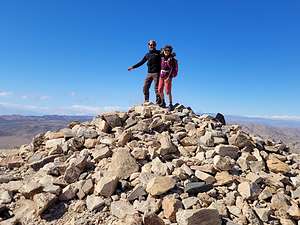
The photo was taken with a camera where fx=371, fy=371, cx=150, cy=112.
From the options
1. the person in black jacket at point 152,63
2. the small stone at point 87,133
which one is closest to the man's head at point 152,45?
the person in black jacket at point 152,63

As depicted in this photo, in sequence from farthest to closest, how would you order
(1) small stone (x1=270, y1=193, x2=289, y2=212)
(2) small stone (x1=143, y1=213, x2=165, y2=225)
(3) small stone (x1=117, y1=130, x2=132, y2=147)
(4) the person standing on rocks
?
(4) the person standing on rocks
(3) small stone (x1=117, y1=130, x2=132, y2=147)
(1) small stone (x1=270, y1=193, x2=289, y2=212)
(2) small stone (x1=143, y1=213, x2=165, y2=225)

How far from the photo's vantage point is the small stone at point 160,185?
974 cm

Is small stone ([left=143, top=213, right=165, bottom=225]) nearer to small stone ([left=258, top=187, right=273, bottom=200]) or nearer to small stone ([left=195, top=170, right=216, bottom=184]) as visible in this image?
small stone ([left=195, top=170, right=216, bottom=184])

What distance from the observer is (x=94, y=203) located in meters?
9.70

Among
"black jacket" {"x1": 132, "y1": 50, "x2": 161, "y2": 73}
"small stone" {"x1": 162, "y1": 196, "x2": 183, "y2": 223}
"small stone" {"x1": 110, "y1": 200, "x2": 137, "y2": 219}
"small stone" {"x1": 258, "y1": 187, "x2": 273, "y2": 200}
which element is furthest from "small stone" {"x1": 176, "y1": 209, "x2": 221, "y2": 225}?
"black jacket" {"x1": 132, "y1": 50, "x2": 161, "y2": 73}

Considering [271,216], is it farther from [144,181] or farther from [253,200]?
[144,181]

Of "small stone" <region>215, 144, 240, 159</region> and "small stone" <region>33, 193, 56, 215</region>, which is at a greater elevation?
"small stone" <region>215, 144, 240, 159</region>

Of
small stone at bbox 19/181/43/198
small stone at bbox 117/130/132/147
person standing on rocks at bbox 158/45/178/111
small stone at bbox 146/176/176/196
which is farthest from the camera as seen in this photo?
person standing on rocks at bbox 158/45/178/111

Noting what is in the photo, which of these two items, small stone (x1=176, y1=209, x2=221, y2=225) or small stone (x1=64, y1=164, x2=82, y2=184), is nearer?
small stone (x1=176, y1=209, x2=221, y2=225)

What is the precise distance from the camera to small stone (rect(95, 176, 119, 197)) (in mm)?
10023

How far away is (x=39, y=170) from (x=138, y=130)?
3829 mm

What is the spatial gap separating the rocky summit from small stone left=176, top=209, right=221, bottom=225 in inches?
0.9

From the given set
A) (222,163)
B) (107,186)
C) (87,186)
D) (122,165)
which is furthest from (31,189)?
(222,163)

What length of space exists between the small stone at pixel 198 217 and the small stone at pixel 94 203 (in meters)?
2.13
